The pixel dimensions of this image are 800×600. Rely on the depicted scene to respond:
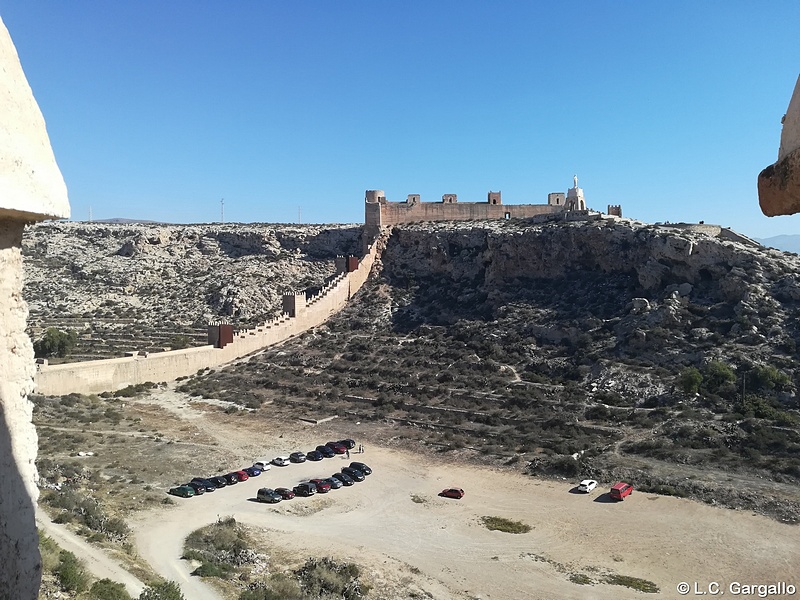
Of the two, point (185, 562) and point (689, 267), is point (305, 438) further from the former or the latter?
point (689, 267)

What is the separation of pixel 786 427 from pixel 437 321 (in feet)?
66.5

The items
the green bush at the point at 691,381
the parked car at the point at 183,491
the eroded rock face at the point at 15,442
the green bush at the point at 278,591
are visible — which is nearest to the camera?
the eroded rock face at the point at 15,442

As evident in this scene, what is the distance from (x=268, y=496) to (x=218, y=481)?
6.61 ft

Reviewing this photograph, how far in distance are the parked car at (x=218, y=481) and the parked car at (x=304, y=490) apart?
2.21 meters

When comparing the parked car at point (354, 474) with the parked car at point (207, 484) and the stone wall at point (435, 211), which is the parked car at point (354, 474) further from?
the stone wall at point (435, 211)

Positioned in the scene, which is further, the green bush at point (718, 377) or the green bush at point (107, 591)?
the green bush at point (718, 377)

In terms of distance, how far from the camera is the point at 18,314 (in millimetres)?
4137

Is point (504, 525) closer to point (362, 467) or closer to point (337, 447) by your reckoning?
point (362, 467)

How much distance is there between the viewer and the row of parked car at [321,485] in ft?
60.8

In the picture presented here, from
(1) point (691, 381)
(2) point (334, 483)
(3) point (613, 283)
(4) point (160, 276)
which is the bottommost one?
(2) point (334, 483)

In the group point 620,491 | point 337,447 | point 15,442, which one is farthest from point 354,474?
point 15,442

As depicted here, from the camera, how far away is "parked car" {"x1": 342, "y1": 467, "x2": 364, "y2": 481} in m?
20.6

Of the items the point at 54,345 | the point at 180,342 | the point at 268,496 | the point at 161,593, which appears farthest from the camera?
the point at 180,342

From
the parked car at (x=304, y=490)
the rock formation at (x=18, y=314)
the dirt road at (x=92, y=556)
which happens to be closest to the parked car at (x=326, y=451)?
the parked car at (x=304, y=490)
